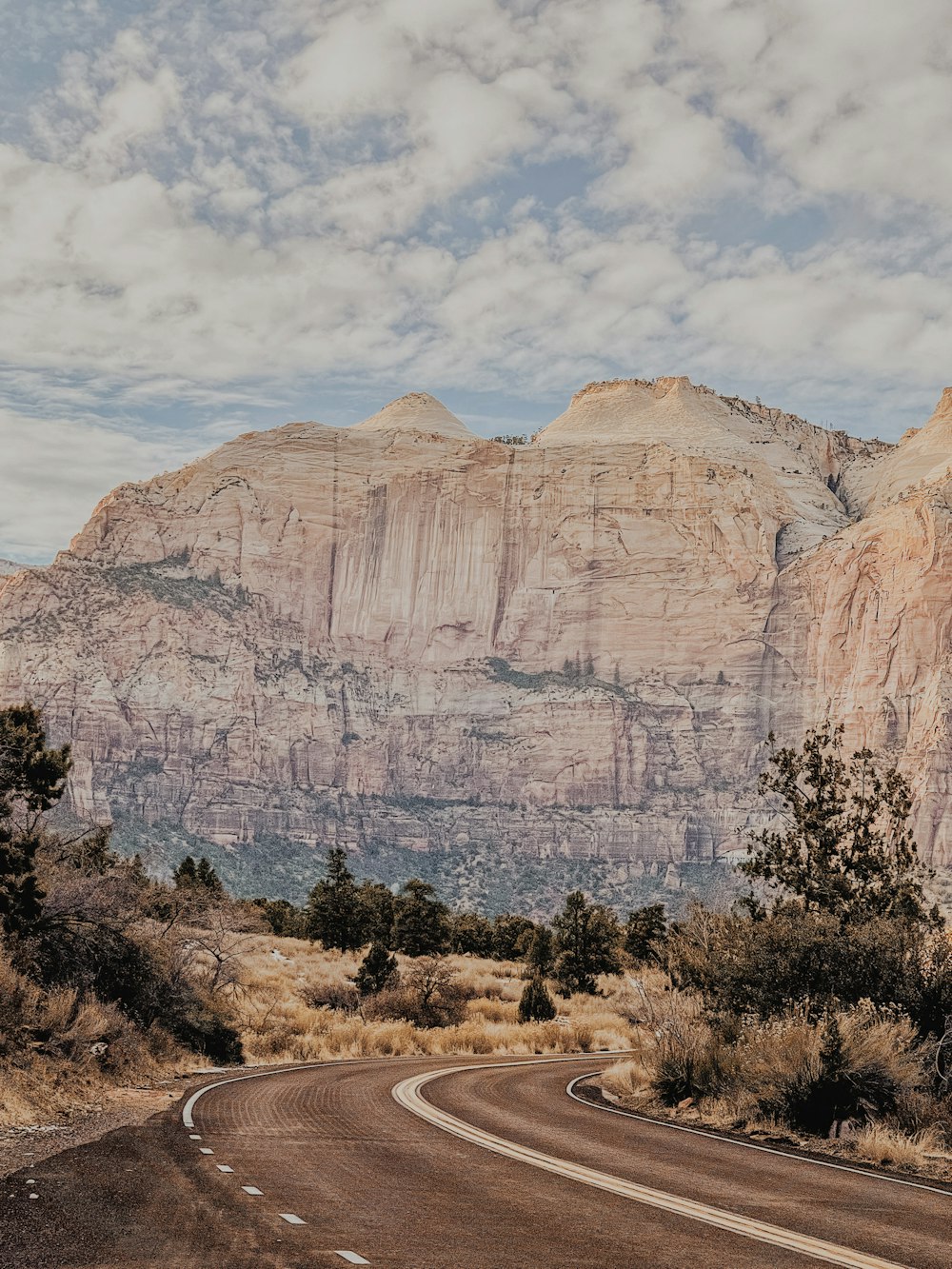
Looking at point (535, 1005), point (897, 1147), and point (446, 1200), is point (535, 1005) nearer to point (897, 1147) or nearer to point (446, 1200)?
point (897, 1147)

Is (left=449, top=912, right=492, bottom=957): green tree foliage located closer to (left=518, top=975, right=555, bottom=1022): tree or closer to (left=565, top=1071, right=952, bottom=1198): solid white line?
(left=518, top=975, right=555, bottom=1022): tree

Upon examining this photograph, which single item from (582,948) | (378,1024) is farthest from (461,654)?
(378,1024)

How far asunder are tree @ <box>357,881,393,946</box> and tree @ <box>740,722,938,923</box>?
35739 mm

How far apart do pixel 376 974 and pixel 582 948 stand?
Answer: 1836 centimetres

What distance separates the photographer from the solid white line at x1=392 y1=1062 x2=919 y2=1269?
7699mm

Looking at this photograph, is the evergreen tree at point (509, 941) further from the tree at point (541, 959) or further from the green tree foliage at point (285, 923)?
the green tree foliage at point (285, 923)

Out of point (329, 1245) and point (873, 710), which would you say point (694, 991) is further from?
point (873, 710)

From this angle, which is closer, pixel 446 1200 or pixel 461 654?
pixel 446 1200

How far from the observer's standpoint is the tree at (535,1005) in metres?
39.9

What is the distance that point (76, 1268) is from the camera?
7.03 metres

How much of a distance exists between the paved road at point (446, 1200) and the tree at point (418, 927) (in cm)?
3927

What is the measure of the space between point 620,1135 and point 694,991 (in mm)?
6946

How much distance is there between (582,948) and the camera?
55.2 metres

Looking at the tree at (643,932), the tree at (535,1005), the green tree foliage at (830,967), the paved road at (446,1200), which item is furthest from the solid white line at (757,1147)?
the tree at (643,932)
